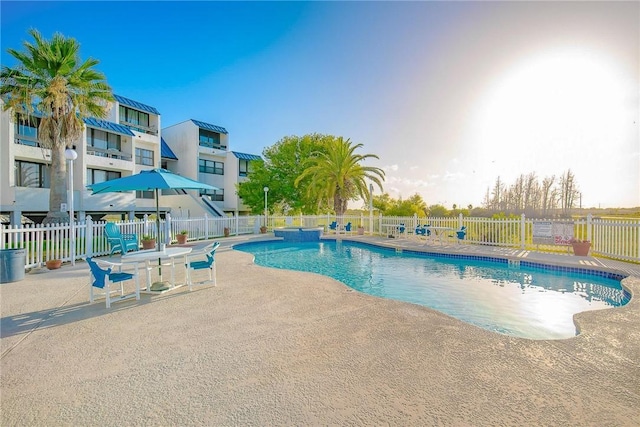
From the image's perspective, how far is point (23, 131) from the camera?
1736 centimetres

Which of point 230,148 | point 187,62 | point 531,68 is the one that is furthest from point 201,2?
point 230,148

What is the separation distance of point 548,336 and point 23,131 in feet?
83.7

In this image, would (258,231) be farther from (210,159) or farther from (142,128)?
(142,128)

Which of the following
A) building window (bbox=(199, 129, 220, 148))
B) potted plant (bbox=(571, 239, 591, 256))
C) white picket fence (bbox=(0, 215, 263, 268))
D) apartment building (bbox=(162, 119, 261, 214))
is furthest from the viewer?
building window (bbox=(199, 129, 220, 148))

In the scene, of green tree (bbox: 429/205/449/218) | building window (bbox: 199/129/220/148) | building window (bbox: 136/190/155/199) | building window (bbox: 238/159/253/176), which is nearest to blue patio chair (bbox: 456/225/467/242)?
green tree (bbox: 429/205/449/218)

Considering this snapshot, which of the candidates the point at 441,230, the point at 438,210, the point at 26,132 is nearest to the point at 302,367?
the point at 441,230

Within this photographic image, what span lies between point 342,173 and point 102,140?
17.7 meters

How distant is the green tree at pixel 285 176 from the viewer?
81.6ft

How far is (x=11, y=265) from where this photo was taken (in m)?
6.56

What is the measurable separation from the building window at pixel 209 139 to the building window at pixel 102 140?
772 centimetres

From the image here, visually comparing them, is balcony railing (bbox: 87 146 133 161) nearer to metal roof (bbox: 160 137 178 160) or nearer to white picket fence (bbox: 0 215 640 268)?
metal roof (bbox: 160 137 178 160)

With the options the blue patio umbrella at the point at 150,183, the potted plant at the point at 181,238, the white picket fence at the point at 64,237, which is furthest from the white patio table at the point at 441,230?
the potted plant at the point at 181,238

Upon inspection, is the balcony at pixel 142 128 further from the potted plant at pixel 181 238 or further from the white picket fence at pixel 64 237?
the potted plant at pixel 181 238

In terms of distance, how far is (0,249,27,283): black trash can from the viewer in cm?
647
